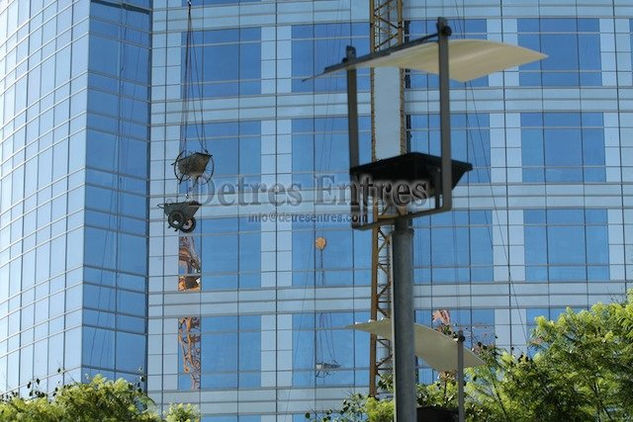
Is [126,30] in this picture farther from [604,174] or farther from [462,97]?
[604,174]

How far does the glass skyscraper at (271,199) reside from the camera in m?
68.1

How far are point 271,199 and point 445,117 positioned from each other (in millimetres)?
57631

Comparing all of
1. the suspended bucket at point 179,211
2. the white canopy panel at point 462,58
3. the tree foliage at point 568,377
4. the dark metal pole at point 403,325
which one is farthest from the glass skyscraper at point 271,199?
the dark metal pole at point 403,325

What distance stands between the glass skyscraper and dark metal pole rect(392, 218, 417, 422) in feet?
179

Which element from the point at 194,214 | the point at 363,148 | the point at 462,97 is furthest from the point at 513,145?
the point at 194,214

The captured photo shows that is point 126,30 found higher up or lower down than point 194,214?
higher up

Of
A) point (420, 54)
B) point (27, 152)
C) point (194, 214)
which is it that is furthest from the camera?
point (27, 152)

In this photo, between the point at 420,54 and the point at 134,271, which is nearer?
the point at 420,54

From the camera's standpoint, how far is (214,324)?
227 feet

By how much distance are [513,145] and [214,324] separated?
51.6ft

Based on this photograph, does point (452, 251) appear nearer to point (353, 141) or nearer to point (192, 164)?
point (192, 164)

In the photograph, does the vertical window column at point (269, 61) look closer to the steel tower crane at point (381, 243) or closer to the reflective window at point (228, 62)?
the reflective window at point (228, 62)

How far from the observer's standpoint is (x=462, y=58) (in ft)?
45.9

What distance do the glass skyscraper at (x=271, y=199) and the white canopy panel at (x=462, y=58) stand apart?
53.4 metres
